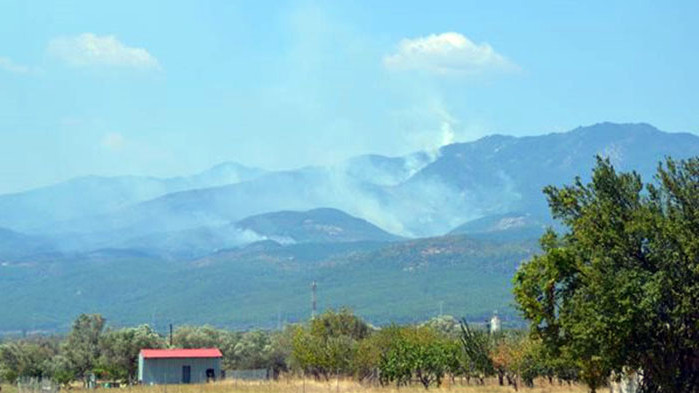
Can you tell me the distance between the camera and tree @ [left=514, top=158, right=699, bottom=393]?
38.9 meters

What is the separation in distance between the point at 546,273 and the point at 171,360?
53.0 meters

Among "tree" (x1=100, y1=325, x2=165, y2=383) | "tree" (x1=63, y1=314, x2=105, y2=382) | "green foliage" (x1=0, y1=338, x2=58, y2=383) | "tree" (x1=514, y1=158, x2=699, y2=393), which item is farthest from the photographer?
"tree" (x1=100, y1=325, x2=165, y2=383)

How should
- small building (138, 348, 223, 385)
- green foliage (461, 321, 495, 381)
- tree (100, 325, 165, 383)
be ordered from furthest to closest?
tree (100, 325, 165, 383) < small building (138, 348, 223, 385) < green foliage (461, 321, 495, 381)

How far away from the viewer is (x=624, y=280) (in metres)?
39.1

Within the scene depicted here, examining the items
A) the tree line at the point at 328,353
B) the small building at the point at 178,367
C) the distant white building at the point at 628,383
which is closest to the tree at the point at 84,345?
the tree line at the point at 328,353

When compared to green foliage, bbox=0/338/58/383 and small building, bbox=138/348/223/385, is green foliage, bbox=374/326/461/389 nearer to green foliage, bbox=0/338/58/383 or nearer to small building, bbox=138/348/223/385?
small building, bbox=138/348/223/385

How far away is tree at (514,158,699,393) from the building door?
5073cm

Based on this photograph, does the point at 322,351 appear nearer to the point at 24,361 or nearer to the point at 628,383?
the point at 24,361

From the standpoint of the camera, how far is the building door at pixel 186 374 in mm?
89438

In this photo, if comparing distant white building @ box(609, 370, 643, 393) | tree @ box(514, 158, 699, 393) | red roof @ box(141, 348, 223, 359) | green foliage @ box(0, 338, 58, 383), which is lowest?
distant white building @ box(609, 370, 643, 393)

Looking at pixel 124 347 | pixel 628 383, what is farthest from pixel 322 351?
pixel 628 383

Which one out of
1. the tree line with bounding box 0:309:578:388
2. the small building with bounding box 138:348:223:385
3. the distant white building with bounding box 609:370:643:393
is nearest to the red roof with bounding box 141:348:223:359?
the small building with bounding box 138:348:223:385

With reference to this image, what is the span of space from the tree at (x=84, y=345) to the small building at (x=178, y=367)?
378 inches

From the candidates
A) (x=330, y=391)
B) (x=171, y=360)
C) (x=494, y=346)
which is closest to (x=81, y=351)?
(x=171, y=360)
